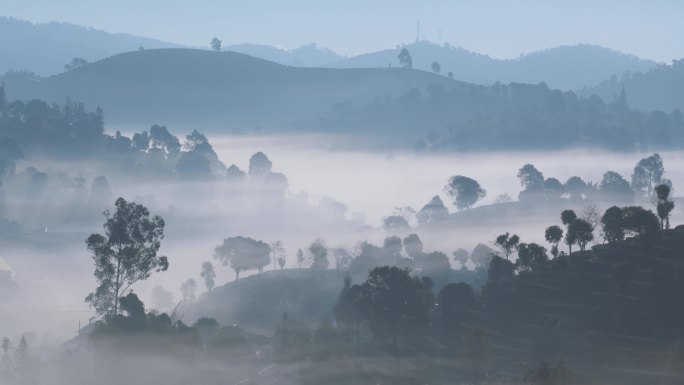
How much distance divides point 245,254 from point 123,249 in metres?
70.4

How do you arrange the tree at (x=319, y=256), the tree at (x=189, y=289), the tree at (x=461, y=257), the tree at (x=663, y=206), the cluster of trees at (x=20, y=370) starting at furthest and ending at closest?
the tree at (x=189, y=289) → the tree at (x=461, y=257) → the tree at (x=319, y=256) → the tree at (x=663, y=206) → the cluster of trees at (x=20, y=370)

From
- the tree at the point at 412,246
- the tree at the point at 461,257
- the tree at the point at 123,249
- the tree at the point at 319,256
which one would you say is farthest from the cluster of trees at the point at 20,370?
the tree at the point at 461,257

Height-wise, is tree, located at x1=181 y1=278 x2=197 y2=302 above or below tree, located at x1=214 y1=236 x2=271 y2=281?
below

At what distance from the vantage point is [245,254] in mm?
171625

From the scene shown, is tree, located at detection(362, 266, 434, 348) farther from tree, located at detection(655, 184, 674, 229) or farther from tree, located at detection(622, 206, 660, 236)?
tree, located at detection(655, 184, 674, 229)

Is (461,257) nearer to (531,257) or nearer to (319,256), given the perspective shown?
(319,256)

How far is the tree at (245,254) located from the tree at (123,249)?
65758 mm

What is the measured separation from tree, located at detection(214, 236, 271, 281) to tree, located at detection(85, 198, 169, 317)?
6576 centimetres

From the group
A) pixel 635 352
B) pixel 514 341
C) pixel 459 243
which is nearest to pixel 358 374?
pixel 514 341

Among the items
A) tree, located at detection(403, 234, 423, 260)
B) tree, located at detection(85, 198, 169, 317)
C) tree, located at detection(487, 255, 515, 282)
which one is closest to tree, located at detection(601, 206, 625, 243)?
tree, located at detection(487, 255, 515, 282)

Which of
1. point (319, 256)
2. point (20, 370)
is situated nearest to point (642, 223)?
point (319, 256)

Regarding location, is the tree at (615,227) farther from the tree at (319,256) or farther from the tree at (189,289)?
the tree at (189,289)

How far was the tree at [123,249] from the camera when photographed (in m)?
101

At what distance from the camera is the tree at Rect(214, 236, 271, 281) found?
170500mm
